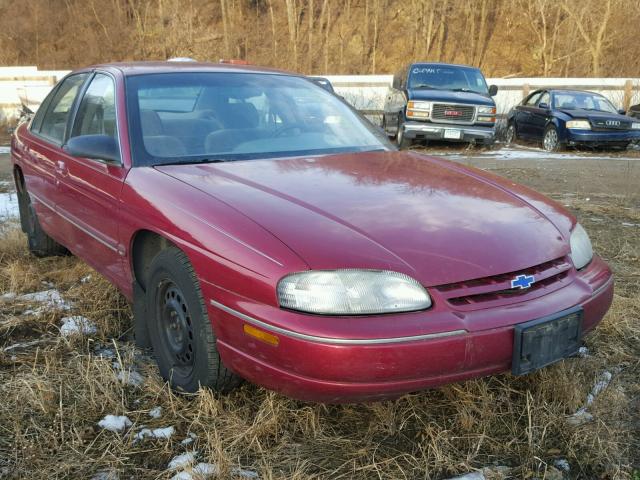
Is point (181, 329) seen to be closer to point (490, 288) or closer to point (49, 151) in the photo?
point (490, 288)

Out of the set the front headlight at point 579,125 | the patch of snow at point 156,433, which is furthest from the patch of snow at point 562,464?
the front headlight at point 579,125

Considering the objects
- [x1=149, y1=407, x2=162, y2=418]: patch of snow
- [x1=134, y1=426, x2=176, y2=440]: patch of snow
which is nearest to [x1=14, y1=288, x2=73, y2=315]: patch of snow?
[x1=149, y1=407, x2=162, y2=418]: patch of snow

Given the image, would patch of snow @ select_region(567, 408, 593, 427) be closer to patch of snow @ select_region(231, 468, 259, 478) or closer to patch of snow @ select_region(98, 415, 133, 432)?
patch of snow @ select_region(231, 468, 259, 478)

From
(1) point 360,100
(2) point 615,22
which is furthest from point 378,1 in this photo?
(1) point 360,100

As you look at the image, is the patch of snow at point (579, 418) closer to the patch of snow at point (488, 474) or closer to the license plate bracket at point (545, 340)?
Answer: the license plate bracket at point (545, 340)

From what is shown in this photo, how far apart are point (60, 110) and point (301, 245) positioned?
268 centimetres

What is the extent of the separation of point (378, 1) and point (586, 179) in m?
23.0

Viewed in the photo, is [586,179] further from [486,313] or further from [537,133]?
[486,313]

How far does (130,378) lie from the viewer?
8.75 ft

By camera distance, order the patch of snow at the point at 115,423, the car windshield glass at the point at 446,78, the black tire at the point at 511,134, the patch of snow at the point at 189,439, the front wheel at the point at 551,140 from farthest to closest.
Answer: the black tire at the point at 511,134
the car windshield glass at the point at 446,78
the front wheel at the point at 551,140
the patch of snow at the point at 115,423
the patch of snow at the point at 189,439

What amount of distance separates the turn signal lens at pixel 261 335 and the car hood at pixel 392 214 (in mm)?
275

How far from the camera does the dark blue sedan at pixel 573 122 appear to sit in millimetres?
11664

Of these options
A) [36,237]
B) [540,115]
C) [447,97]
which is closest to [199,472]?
[36,237]

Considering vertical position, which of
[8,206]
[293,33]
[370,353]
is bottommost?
[8,206]
